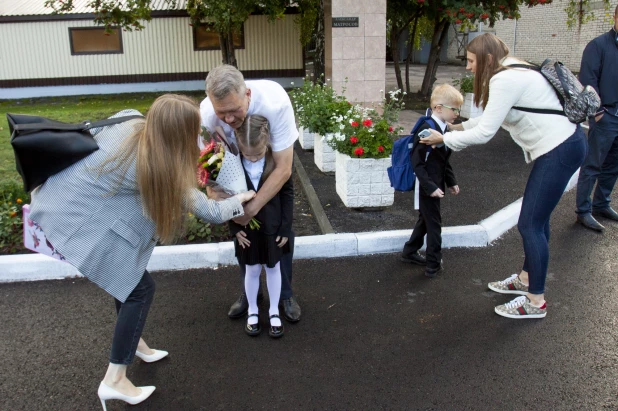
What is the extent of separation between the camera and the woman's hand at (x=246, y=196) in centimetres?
322

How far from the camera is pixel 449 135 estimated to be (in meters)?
3.93

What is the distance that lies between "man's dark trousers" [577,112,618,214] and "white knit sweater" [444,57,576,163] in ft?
7.31

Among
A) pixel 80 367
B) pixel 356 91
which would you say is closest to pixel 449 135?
pixel 80 367

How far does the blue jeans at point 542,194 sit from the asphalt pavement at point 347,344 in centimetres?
41

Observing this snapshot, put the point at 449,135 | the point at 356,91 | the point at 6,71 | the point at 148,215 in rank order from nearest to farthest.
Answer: the point at 148,215 → the point at 449,135 → the point at 356,91 → the point at 6,71

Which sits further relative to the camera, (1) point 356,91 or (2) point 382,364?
(1) point 356,91

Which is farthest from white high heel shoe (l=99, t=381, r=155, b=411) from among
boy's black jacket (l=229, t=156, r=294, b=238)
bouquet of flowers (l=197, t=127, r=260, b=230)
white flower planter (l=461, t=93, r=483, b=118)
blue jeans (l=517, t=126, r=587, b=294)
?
white flower planter (l=461, t=93, r=483, b=118)

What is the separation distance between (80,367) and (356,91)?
8542 millimetres

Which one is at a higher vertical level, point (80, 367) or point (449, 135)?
point (449, 135)

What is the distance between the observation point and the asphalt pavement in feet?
10.1

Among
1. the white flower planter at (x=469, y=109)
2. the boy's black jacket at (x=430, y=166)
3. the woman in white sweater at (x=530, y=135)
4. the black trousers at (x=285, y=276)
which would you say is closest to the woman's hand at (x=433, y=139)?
the woman in white sweater at (x=530, y=135)

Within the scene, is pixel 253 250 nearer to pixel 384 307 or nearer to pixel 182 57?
pixel 384 307

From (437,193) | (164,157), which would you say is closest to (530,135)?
(437,193)

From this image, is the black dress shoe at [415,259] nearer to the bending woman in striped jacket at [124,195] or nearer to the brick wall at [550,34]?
the bending woman in striped jacket at [124,195]
